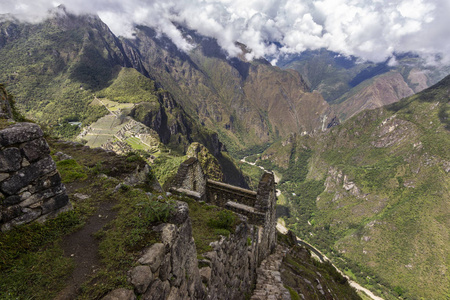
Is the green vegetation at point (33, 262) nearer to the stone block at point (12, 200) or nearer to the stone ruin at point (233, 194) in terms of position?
the stone block at point (12, 200)

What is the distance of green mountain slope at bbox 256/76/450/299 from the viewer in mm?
82938

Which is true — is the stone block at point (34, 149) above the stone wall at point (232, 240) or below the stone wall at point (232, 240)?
above

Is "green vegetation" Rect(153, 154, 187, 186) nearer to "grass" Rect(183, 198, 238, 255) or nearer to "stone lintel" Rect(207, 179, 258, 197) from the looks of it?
"stone lintel" Rect(207, 179, 258, 197)

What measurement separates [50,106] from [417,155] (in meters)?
233

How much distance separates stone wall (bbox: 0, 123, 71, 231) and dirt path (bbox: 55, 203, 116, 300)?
2.81 ft

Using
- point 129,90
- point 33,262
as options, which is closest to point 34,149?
point 33,262

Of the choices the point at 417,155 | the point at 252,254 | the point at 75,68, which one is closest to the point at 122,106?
the point at 75,68

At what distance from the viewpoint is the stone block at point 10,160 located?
349 cm

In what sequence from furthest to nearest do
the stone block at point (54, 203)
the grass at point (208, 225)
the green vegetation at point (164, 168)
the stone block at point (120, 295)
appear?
the green vegetation at point (164, 168), the grass at point (208, 225), the stone block at point (54, 203), the stone block at point (120, 295)

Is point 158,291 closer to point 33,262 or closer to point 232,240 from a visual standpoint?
point 33,262

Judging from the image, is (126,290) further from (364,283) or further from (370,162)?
(370,162)

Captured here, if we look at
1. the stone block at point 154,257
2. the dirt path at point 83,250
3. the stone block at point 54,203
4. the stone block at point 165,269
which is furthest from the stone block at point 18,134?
the stone block at point 165,269

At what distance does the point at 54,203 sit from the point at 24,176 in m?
1.09

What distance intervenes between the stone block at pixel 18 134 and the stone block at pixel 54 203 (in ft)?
5.05
